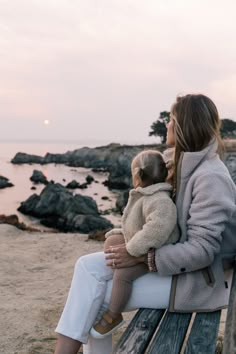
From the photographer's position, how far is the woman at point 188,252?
9.19 ft

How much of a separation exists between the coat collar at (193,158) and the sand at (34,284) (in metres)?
3.13

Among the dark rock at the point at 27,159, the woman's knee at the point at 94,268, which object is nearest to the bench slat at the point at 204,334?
the woman's knee at the point at 94,268

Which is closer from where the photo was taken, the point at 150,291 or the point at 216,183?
the point at 216,183

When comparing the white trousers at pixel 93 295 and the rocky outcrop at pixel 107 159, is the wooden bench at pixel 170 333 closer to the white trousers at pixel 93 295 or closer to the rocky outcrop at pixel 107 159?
the white trousers at pixel 93 295

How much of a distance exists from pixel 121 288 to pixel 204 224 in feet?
2.20

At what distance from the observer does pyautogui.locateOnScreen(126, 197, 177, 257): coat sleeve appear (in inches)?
112

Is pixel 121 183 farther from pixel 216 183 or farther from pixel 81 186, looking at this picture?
pixel 216 183

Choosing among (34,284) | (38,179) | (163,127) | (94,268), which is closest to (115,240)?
(94,268)

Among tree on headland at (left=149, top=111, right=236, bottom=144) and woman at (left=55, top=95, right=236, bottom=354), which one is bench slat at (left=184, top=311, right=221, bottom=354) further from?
tree on headland at (left=149, top=111, right=236, bottom=144)

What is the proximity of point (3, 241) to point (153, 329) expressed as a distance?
9712 millimetres

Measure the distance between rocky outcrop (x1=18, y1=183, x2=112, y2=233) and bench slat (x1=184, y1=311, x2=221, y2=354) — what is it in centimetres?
1711

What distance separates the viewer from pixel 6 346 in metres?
5.39

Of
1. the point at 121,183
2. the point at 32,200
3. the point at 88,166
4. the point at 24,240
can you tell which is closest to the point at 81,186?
the point at 121,183

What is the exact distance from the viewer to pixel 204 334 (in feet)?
8.94
